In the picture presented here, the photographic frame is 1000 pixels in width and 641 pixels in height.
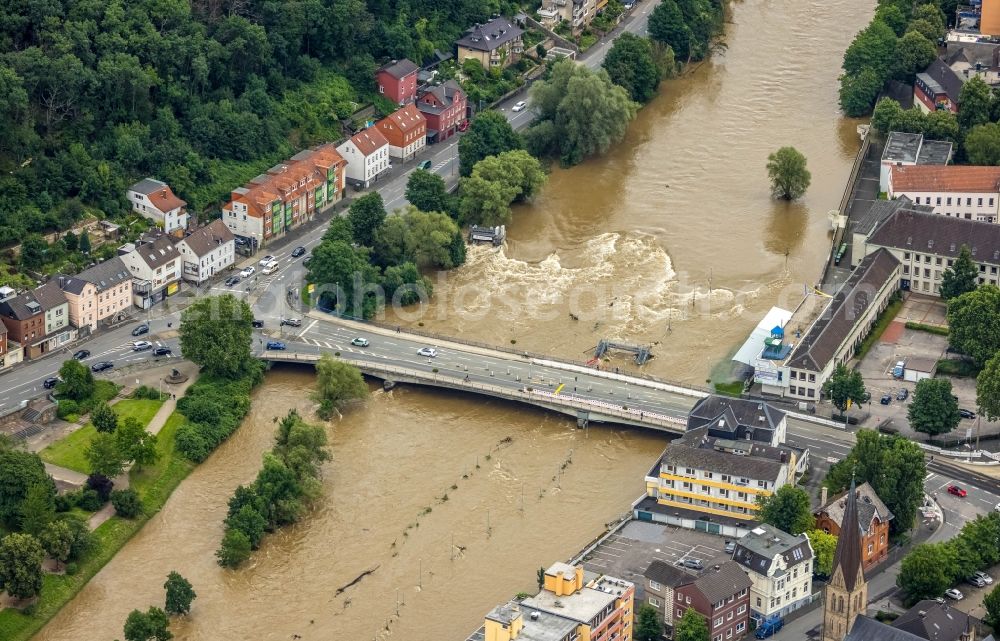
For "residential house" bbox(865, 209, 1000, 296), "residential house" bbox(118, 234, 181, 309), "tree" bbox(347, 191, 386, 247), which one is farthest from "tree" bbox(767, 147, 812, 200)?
"residential house" bbox(118, 234, 181, 309)

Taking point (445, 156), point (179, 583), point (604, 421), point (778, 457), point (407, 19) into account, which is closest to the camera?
point (179, 583)

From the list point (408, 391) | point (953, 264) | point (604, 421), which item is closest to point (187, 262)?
point (408, 391)

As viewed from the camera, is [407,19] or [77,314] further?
[407,19]

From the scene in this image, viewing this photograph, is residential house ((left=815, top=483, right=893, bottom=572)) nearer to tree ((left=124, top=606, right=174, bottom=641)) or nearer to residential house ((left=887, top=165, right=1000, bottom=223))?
tree ((left=124, top=606, right=174, bottom=641))

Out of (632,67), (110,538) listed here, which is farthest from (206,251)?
(632,67)

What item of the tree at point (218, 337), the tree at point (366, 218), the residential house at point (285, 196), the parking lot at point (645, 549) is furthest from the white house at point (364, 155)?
the parking lot at point (645, 549)

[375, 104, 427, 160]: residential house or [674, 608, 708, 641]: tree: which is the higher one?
[375, 104, 427, 160]: residential house

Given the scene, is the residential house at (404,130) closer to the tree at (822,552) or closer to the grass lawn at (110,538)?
the grass lawn at (110,538)

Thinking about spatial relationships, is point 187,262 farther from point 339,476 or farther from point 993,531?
point 993,531
